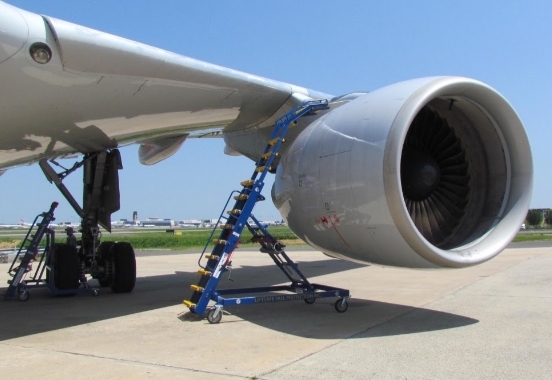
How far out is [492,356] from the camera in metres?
4.82

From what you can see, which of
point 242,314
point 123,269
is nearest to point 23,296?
point 123,269

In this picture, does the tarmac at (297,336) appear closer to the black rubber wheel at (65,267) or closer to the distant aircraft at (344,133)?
the black rubber wheel at (65,267)

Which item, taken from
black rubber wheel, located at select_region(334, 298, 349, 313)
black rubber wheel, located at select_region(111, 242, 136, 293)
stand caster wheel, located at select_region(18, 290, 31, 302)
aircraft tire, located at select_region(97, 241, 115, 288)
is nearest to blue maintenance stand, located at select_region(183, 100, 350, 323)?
black rubber wheel, located at select_region(334, 298, 349, 313)

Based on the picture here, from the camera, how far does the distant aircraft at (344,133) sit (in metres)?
5.40

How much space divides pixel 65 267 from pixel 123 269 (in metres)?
0.98

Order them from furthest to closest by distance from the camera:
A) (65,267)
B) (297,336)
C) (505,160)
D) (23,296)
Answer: (65,267)
(23,296)
(505,160)
(297,336)

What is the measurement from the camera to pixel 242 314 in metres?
7.26

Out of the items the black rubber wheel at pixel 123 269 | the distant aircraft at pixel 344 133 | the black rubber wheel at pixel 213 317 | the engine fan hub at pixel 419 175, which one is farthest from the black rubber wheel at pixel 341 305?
the black rubber wheel at pixel 123 269

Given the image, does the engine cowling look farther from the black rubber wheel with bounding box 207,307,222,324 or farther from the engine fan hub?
the black rubber wheel with bounding box 207,307,222,324

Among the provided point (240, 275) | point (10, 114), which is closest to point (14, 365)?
point (10, 114)

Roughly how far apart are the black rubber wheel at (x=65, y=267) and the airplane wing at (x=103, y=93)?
162cm

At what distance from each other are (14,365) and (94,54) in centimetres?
307

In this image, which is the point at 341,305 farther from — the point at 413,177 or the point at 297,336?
the point at 413,177

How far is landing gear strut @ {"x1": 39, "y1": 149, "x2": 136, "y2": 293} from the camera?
1006cm
